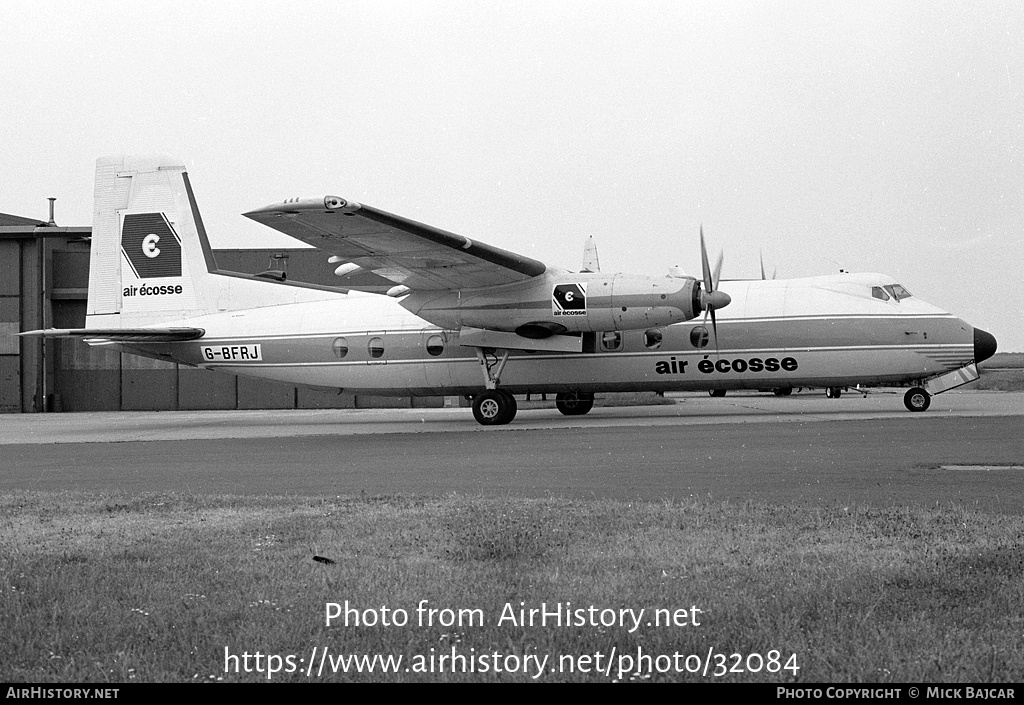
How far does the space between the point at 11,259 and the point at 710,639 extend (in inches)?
1536

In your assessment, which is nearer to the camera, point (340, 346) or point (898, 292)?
point (898, 292)

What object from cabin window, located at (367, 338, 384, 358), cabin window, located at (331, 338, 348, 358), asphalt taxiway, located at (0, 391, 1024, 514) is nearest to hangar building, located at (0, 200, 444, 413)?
cabin window, located at (331, 338, 348, 358)

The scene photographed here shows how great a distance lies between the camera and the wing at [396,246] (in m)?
16.2

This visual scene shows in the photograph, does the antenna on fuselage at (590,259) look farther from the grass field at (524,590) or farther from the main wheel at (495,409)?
the grass field at (524,590)

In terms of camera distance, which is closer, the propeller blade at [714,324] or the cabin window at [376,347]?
the propeller blade at [714,324]

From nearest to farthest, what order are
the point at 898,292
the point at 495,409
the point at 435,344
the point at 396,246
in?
the point at 396,246
the point at 898,292
the point at 495,409
the point at 435,344

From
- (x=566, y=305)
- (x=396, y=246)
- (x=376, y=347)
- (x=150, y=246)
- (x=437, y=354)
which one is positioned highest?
(x=150, y=246)

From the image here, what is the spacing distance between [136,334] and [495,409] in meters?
9.34

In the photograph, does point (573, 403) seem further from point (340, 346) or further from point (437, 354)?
point (340, 346)

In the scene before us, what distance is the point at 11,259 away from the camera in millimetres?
37062

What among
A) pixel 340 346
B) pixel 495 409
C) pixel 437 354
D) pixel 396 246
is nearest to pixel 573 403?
pixel 495 409

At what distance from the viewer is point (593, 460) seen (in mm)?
12734

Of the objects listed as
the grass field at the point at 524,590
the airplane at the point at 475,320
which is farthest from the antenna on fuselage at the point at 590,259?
the grass field at the point at 524,590

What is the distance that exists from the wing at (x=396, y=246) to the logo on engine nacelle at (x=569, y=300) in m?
0.61
